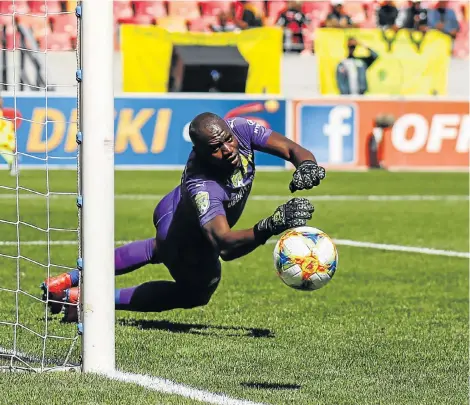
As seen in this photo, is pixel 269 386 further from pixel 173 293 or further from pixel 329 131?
pixel 329 131

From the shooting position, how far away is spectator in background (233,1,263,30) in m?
30.7

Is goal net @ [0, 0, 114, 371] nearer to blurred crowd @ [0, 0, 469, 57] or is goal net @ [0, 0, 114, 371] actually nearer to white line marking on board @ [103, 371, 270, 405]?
white line marking on board @ [103, 371, 270, 405]

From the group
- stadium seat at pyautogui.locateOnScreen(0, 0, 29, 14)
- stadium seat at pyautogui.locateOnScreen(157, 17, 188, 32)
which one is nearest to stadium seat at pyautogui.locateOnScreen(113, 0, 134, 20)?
stadium seat at pyautogui.locateOnScreen(157, 17, 188, 32)

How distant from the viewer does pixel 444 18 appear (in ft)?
106

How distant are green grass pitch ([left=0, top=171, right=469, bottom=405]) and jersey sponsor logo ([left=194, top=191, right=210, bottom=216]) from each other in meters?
0.93

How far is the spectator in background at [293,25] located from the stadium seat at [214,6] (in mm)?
1568

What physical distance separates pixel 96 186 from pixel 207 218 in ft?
2.46

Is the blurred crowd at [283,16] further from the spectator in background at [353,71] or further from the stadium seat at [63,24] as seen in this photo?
the spectator in background at [353,71]

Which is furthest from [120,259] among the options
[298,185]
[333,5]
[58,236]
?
[333,5]

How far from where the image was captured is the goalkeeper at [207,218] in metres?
6.36

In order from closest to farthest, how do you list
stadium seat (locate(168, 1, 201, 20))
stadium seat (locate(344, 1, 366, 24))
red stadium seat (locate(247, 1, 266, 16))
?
stadium seat (locate(168, 1, 201, 20)) < red stadium seat (locate(247, 1, 266, 16)) < stadium seat (locate(344, 1, 366, 24))

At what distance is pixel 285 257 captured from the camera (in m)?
6.18

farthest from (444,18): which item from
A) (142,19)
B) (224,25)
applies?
(142,19)

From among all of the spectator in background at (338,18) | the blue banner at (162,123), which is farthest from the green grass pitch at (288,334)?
the spectator in background at (338,18)
